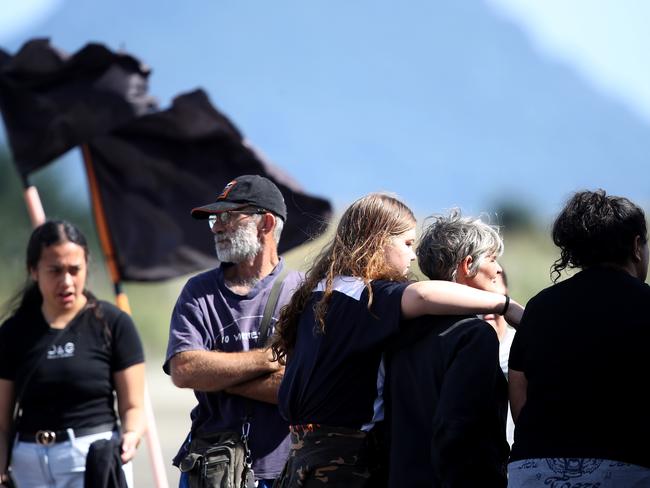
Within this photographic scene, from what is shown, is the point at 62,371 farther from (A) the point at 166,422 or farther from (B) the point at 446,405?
(A) the point at 166,422

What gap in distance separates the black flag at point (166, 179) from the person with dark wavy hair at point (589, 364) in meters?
3.59

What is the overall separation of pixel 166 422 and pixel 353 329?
15500 millimetres

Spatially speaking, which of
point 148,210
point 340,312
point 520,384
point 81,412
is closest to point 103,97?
point 148,210

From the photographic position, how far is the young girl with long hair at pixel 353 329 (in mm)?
3256

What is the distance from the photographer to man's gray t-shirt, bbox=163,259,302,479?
418cm

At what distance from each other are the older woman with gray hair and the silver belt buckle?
7.14ft

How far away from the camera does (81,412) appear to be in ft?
16.2

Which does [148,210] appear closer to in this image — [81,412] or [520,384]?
[81,412]

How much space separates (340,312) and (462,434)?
0.58m

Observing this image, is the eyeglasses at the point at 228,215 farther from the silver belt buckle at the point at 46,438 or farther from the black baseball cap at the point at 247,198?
the silver belt buckle at the point at 46,438

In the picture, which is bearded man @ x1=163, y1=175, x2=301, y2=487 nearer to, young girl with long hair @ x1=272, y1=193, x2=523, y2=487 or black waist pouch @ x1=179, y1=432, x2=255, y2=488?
black waist pouch @ x1=179, y1=432, x2=255, y2=488

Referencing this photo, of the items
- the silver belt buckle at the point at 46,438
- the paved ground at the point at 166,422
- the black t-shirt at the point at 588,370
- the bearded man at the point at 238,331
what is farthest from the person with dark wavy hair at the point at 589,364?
the paved ground at the point at 166,422

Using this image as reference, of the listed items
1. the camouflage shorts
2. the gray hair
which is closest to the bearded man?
the camouflage shorts

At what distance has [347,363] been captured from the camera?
335 cm
